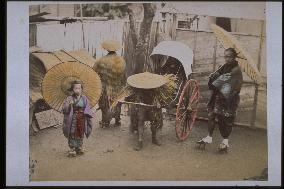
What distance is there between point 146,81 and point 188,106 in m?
0.48

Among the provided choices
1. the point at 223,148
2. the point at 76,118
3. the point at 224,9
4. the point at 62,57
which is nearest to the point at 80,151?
the point at 76,118

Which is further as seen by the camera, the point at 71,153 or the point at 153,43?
the point at 153,43

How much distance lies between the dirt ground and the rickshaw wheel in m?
0.07

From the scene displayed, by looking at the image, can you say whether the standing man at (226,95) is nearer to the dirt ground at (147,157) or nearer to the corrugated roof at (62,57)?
the dirt ground at (147,157)

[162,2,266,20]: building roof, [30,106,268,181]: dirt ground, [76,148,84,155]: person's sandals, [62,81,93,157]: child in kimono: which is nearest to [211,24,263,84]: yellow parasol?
[162,2,266,20]: building roof

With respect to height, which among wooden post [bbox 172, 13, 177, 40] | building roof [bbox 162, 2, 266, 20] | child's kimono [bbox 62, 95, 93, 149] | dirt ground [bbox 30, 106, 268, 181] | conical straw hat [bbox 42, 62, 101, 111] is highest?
building roof [bbox 162, 2, 266, 20]

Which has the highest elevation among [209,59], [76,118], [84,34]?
[84,34]

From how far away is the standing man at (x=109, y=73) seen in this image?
392 centimetres

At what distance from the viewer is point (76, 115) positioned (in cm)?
389

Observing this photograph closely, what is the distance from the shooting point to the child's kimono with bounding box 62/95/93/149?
3.87 m

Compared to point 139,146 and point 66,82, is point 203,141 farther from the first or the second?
point 66,82

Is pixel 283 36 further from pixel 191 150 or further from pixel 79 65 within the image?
pixel 79 65

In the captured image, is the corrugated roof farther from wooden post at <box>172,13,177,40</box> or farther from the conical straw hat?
wooden post at <box>172,13,177,40</box>

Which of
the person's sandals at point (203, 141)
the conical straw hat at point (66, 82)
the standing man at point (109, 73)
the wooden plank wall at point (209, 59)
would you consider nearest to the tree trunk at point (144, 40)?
the standing man at point (109, 73)
